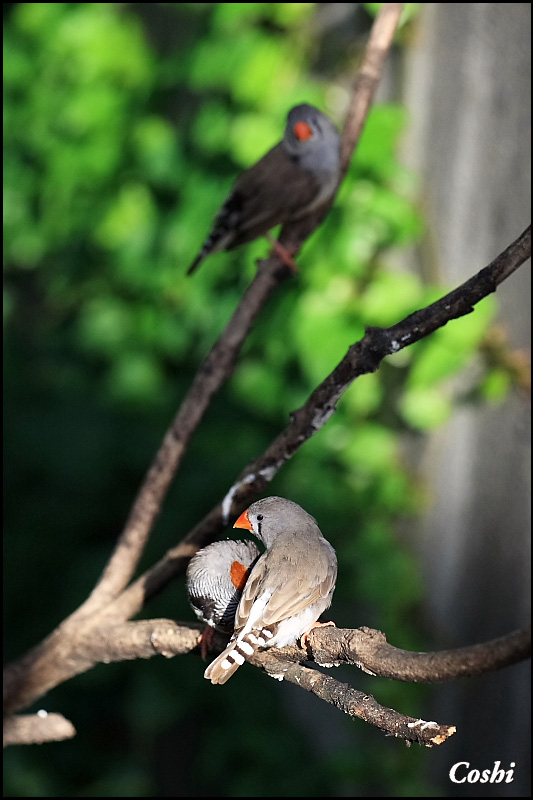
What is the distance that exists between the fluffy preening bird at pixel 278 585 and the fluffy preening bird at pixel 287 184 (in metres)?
0.80

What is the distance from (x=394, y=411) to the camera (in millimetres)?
1997

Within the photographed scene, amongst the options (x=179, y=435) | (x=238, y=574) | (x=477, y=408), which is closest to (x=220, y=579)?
(x=238, y=574)

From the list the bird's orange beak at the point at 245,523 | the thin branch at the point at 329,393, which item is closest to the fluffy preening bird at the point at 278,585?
the bird's orange beak at the point at 245,523

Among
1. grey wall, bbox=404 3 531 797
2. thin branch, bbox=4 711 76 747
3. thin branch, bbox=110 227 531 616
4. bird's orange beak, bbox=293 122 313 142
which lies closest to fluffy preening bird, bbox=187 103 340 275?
bird's orange beak, bbox=293 122 313 142

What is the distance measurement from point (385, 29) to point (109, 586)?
0.94 meters

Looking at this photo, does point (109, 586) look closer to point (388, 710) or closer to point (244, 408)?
point (388, 710)

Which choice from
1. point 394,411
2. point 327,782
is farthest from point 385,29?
point 327,782

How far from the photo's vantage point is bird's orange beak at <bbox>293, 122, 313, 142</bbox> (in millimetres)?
1362

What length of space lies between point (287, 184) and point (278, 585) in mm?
924

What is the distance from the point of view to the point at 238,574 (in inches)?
28.1

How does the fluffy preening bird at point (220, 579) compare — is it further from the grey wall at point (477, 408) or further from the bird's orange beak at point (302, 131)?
the bird's orange beak at point (302, 131)

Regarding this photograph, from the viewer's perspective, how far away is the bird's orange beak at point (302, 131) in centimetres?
136

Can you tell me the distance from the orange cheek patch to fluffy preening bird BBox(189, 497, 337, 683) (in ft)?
0.03

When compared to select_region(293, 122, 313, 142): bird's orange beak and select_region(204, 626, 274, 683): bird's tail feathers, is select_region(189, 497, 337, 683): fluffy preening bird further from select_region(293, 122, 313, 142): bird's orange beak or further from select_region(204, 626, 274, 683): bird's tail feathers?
select_region(293, 122, 313, 142): bird's orange beak
